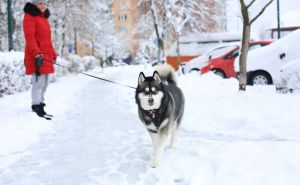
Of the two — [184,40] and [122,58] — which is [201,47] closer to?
[184,40]

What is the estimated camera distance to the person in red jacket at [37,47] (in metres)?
7.81

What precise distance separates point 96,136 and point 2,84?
740 centimetres

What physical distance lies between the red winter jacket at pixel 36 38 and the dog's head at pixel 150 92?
3519 millimetres

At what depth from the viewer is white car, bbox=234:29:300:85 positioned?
38.7 ft

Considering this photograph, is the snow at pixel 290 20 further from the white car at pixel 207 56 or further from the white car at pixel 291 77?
the white car at pixel 291 77

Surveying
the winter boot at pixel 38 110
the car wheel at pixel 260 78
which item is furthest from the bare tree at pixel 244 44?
the winter boot at pixel 38 110

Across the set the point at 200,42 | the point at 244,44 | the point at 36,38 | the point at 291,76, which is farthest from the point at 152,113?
the point at 200,42

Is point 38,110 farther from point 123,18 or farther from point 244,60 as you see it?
point 123,18

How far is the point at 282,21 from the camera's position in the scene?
4738 cm

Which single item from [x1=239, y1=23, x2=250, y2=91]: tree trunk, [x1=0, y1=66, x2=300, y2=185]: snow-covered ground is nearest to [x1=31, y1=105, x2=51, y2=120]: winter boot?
[x1=0, y1=66, x2=300, y2=185]: snow-covered ground

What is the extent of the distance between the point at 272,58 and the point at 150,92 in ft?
28.7

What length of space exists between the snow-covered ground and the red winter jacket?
3.57 feet

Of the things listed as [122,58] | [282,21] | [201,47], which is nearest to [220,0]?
[201,47]

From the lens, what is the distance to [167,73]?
6.03 metres
